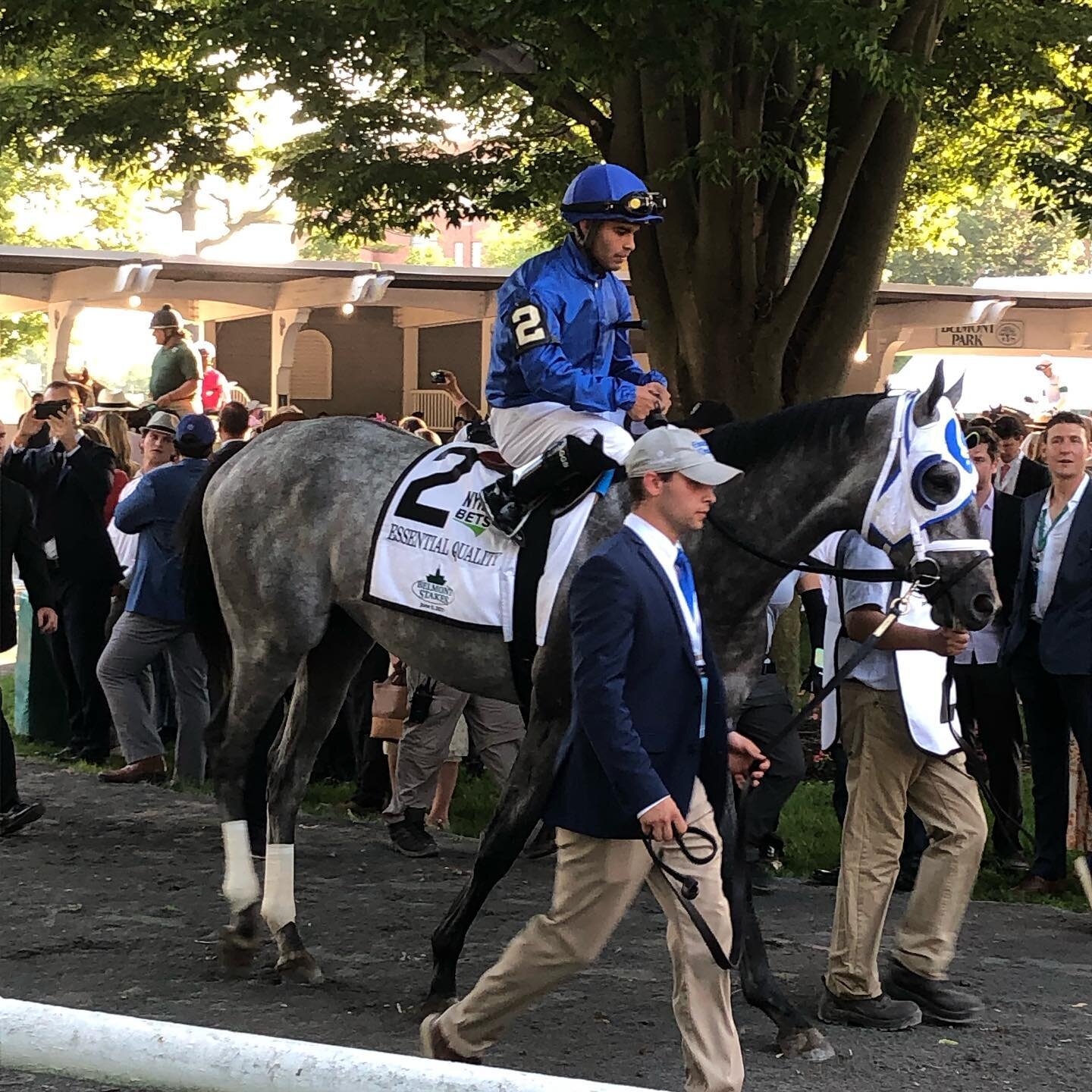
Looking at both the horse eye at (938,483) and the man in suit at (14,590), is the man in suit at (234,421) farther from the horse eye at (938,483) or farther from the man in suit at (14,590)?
the horse eye at (938,483)

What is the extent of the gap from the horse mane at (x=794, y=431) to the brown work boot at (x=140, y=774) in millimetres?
5429

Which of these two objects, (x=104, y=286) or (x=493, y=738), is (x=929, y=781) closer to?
(x=493, y=738)

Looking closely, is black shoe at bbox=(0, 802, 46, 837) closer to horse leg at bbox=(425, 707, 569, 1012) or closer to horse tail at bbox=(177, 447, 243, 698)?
horse tail at bbox=(177, 447, 243, 698)

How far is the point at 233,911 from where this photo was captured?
629 centimetres

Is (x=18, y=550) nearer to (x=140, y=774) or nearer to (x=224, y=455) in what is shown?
(x=140, y=774)

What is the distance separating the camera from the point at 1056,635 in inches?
293

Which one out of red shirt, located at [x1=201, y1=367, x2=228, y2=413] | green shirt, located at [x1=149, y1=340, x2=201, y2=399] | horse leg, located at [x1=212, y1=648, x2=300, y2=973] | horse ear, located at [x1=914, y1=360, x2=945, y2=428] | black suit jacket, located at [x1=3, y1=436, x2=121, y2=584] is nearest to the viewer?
horse ear, located at [x1=914, y1=360, x2=945, y2=428]

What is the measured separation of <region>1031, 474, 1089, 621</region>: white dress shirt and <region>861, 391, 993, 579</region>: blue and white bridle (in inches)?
93.8

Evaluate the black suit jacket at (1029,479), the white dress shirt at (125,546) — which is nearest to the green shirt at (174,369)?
the white dress shirt at (125,546)

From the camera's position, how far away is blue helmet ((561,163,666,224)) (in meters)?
5.87

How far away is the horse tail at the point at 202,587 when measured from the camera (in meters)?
7.27

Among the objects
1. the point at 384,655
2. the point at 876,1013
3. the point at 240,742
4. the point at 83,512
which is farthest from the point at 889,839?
the point at 83,512

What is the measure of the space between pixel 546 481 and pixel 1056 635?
283cm

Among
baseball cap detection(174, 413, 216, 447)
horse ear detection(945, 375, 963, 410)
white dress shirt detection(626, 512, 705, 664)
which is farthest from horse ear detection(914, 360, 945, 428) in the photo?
baseball cap detection(174, 413, 216, 447)
